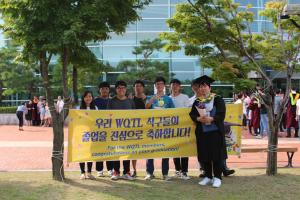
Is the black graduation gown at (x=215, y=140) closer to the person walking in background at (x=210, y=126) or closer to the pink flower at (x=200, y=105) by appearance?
the person walking in background at (x=210, y=126)

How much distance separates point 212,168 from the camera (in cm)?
817

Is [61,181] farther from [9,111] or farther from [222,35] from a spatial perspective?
[9,111]

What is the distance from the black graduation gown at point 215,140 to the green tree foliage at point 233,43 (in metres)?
1.11

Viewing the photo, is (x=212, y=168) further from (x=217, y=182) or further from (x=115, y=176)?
(x=115, y=176)

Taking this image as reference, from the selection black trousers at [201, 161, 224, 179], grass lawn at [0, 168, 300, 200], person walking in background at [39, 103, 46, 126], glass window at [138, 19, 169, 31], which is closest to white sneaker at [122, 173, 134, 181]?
grass lawn at [0, 168, 300, 200]

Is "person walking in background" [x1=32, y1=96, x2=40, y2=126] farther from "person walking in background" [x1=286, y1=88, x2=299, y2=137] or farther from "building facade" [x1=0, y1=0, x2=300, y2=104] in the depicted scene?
"person walking in background" [x1=286, y1=88, x2=299, y2=137]

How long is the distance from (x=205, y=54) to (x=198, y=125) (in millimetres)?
2140

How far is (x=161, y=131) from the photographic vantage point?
334 inches

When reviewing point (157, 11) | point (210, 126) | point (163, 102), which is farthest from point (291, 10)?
point (157, 11)

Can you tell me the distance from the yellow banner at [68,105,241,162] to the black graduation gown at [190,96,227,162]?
2.08 feet

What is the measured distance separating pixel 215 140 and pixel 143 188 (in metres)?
1.47

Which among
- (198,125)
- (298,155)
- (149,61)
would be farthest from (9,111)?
(198,125)

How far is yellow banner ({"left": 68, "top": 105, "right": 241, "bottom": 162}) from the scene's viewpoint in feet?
26.7

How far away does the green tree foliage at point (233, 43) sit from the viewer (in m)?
8.98
